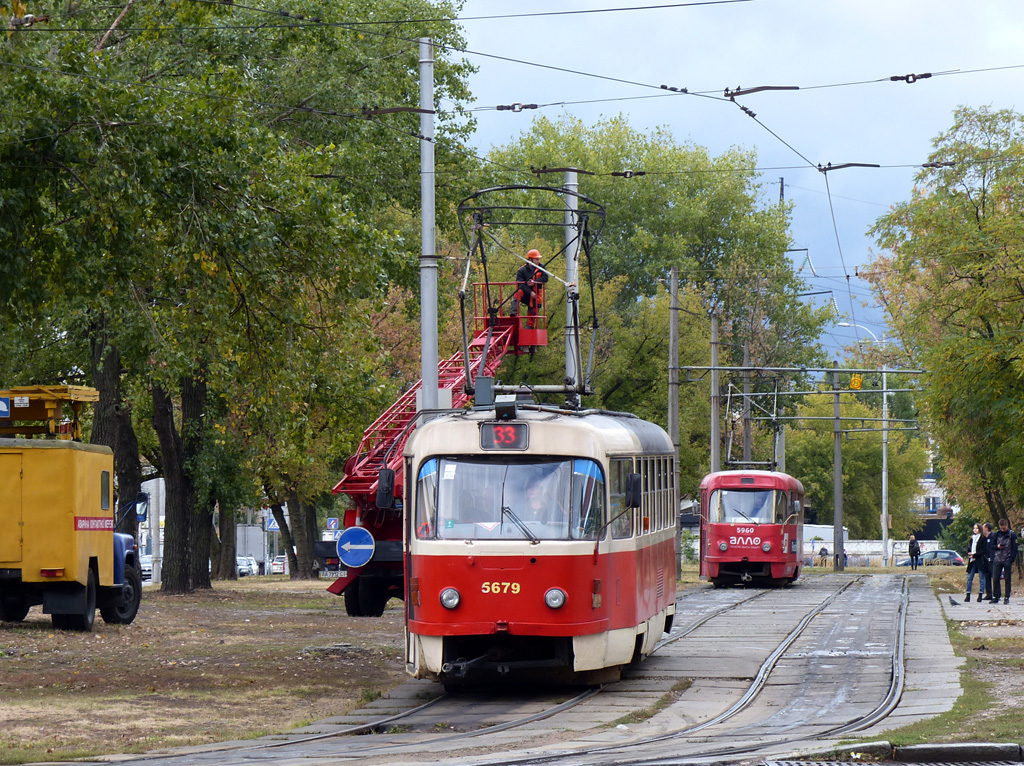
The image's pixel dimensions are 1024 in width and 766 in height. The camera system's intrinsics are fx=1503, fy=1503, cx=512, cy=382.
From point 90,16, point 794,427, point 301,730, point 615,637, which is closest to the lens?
point 301,730

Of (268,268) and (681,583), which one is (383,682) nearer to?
(268,268)

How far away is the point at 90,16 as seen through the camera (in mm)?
22781

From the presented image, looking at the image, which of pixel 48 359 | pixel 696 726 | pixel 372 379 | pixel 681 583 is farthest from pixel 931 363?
pixel 696 726

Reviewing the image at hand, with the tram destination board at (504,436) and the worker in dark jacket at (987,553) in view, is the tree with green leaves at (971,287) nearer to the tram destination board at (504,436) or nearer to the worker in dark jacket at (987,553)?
the worker in dark jacket at (987,553)

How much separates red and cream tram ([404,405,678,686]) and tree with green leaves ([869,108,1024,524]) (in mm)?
17634

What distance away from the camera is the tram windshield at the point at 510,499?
1447 centimetres

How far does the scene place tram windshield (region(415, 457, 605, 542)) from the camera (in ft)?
47.5

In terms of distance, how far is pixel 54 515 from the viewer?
2052 centimetres

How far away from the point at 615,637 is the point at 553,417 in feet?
7.45

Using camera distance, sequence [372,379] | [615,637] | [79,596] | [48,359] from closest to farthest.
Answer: [615,637] < [79,596] < [372,379] < [48,359]

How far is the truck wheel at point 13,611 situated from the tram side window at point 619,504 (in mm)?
10317

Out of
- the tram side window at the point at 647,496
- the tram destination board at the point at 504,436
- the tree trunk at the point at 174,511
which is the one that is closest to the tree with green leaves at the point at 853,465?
the tree trunk at the point at 174,511

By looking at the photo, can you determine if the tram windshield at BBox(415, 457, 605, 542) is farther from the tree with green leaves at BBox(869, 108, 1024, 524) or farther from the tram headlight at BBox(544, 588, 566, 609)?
the tree with green leaves at BBox(869, 108, 1024, 524)

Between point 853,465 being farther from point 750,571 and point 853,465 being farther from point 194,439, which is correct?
point 194,439
